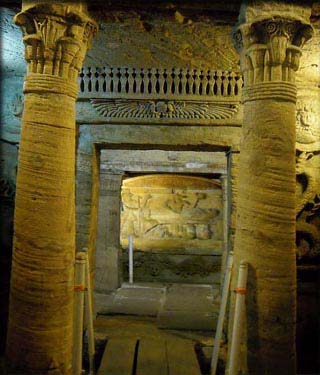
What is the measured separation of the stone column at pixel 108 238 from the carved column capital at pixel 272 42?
443 cm

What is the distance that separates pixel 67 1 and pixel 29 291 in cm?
223

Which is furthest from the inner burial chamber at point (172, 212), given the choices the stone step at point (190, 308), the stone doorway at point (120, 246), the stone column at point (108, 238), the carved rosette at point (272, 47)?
the carved rosette at point (272, 47)

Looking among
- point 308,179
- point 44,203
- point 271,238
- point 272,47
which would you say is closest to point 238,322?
point 271,238

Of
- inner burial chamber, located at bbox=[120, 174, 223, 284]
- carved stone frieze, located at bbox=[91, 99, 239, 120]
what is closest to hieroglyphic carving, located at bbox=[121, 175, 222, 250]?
inner burial chamber, located at bbox=[120, 174, 223, 284]

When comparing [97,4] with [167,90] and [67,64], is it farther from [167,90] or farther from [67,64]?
[167,90]

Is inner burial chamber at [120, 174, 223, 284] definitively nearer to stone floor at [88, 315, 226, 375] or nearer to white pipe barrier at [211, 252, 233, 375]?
stone floor at [88, 315, 226, 375]

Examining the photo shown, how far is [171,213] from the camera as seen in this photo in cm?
1080

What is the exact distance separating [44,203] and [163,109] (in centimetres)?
223

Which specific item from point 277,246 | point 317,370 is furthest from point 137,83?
point 317,370

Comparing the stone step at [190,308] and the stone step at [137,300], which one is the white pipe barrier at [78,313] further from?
the stone step at [137,300]

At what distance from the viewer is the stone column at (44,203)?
120 inches

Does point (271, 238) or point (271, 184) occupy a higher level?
point (271, 184)

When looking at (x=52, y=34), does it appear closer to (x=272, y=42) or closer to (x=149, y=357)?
(x=272, y=42)

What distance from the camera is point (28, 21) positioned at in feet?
10.2
